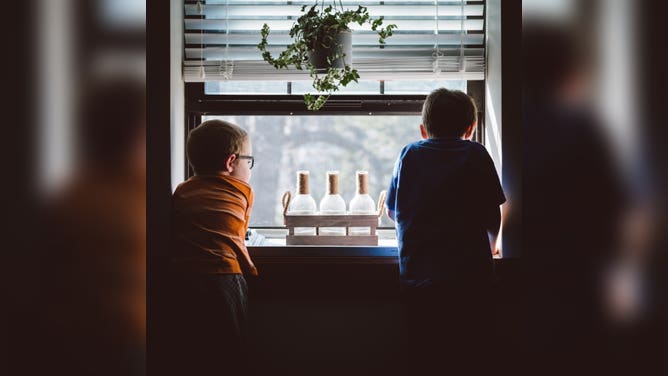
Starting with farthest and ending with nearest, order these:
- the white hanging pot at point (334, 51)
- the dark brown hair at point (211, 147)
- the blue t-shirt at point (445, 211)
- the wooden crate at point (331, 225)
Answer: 1. the wooden crate at point (331, 225)
2. the white hanging pot at point (334, 51)
3. the dark brown hair at point (211, 147)
4. the blue t-shirt at point (445, 211)

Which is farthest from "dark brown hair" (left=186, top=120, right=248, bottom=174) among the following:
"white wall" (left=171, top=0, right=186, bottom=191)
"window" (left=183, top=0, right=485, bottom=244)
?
"window" (left=183, top=0, right=485, bottom=244)

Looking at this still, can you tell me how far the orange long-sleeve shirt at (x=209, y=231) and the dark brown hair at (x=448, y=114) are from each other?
0.67m

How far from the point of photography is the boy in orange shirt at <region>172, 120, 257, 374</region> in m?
1.84

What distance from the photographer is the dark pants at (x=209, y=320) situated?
1.84 metres

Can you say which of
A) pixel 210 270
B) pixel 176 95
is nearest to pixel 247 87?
pixel 176 95

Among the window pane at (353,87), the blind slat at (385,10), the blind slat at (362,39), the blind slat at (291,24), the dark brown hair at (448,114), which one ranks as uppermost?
the blind slat at (385,10)

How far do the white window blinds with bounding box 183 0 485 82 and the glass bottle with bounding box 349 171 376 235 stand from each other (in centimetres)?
38

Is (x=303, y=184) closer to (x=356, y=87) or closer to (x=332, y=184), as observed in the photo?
(x=332, y=184)

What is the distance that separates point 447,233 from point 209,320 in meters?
0.77

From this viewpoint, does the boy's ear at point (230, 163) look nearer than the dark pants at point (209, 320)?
No

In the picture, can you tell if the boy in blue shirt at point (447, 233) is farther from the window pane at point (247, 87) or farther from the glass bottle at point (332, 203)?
the window pane at point (247, 87)

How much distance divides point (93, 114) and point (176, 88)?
1.05m

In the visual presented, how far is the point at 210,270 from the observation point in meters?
1.84

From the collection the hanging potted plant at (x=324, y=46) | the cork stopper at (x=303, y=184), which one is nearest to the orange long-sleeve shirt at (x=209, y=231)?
the cork stopper at (x=303, y=184)
